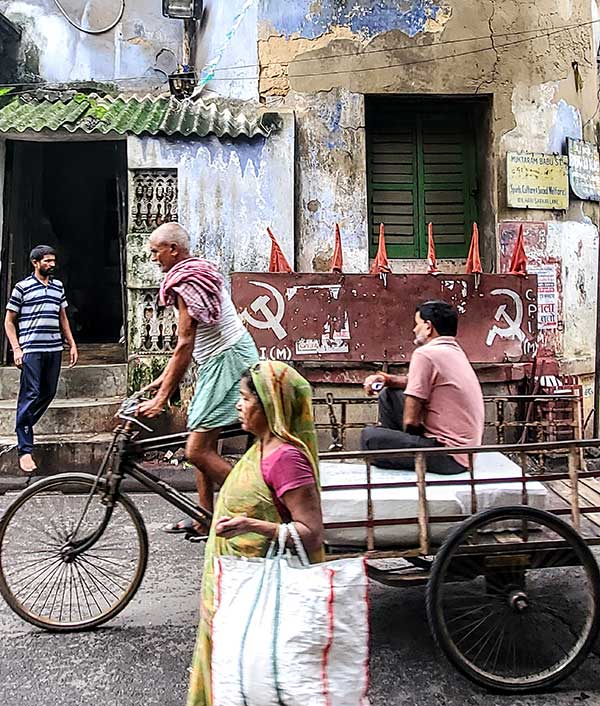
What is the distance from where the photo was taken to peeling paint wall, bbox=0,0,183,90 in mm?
10703

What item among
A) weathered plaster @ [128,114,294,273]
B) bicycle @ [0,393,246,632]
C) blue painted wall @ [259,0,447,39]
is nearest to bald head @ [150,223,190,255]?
bicycle @ [0,393,246,632]

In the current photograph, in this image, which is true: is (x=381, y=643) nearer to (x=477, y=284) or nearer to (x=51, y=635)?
(x=51, y=635)

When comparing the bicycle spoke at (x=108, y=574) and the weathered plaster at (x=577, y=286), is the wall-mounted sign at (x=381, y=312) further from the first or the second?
the bicycle spoke at (x=108, y=574)

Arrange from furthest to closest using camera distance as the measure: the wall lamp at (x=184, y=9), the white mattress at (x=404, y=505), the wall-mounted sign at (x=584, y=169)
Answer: the wall lamp at (x=184, y=9) → the wall-mounted sign at (x=584, y=169) → the white mattress at (x=404, y=505)

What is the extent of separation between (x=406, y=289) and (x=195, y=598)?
3428mm

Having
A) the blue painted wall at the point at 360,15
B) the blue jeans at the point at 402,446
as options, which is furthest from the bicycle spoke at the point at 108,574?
the blue painted wall at the point at 360,15

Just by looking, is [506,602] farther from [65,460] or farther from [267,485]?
[65,460]

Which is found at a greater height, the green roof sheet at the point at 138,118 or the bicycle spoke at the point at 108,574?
the green roof sheet at the point at 138,118

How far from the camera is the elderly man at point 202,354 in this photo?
12.2ft

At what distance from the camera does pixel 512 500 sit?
3.32 meters

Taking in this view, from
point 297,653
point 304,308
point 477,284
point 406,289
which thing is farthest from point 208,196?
point 297,653

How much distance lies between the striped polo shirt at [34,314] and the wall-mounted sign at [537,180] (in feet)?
15.1

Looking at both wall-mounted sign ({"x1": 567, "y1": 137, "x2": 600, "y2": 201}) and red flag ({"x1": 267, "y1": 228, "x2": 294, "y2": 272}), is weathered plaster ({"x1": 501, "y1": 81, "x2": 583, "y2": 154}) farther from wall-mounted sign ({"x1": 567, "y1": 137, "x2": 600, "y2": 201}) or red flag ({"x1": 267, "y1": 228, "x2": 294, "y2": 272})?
red flag ({"x1": 267, "y1": 228, "x2": 294, "y2": 272})

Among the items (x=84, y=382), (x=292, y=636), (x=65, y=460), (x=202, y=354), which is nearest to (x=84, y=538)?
(x=202, y=354)
